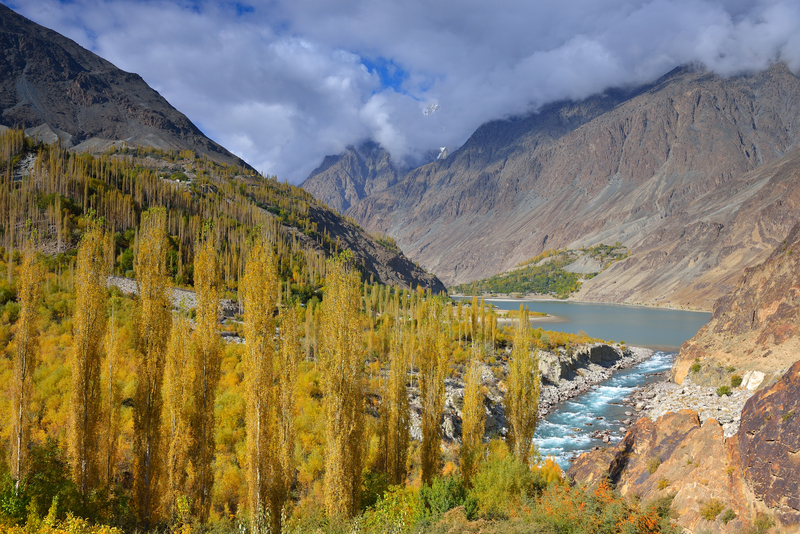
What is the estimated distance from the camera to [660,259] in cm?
15300

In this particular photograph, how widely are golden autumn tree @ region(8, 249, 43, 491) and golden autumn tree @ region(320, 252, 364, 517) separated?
363 inches

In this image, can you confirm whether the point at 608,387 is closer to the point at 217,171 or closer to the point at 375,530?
the point at 375,530

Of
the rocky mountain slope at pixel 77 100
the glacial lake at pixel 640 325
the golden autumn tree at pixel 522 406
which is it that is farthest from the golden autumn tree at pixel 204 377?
the rocky mountain slope at pixel 77 100

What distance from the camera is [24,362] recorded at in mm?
12875

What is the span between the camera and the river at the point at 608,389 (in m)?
29.4

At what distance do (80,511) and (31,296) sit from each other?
693 centimetres

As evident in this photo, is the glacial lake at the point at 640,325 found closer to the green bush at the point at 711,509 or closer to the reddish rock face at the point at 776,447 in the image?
the reddish rock face at the point at 776,447

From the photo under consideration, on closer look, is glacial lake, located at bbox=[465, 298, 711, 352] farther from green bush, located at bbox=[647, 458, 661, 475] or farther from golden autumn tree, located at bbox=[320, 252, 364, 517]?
golden autumn tree, located at bbox=[320, 252, 364, 517]

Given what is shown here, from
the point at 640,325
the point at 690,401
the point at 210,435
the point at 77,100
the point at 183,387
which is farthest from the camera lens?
the point at 77,100

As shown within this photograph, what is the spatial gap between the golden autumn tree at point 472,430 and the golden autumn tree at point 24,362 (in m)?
15.6

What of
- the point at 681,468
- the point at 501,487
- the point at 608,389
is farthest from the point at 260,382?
the point at 608,389

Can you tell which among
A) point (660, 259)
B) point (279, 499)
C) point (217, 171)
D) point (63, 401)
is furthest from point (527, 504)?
point (660, 259)

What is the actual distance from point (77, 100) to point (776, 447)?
643 ft

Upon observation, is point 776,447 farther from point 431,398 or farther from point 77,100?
Result: point 77,100
